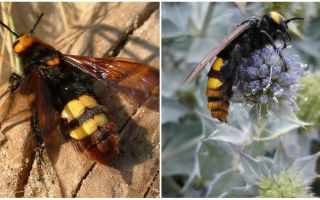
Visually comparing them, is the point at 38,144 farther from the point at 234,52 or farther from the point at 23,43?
the point at 234,52

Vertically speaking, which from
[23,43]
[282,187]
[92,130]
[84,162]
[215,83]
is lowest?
[282,187]

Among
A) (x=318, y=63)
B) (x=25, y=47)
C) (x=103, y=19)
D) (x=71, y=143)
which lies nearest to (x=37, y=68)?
(x=25, y=47)

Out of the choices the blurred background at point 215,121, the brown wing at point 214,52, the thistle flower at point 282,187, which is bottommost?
the thistle flower at point 282,187

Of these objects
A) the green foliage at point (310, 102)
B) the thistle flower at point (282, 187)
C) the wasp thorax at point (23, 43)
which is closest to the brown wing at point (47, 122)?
the wasp thorax at point (23, 43)

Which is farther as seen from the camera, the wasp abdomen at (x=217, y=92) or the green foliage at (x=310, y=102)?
→ the green foliage at (x=310, y=102)

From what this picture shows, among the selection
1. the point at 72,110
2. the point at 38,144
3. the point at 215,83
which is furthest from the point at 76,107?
the point at 215,83

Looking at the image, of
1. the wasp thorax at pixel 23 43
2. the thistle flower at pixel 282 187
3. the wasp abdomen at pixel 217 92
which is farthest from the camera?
the thistle flower at pixel 282 187

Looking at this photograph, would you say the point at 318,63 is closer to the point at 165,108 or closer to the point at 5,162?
the point at 165,108

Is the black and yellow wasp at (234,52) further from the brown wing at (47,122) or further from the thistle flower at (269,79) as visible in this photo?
the brown wing at (47,122)
